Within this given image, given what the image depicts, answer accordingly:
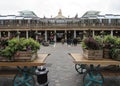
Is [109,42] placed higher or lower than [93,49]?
higher

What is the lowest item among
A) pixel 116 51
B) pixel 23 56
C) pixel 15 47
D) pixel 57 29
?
pixel 57 29

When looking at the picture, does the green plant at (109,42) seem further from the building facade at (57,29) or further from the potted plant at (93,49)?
the building facade at (57,29)

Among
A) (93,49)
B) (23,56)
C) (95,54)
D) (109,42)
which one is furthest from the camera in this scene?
(109,42)

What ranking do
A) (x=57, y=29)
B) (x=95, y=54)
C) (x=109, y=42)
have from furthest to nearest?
(x=57, y=29) → (x=109, y=42) → (x=95, y=54)

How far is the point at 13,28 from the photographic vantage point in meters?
66.7

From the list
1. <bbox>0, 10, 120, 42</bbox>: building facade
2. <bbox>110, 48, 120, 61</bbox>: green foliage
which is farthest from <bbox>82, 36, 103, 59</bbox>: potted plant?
<bbox>0, 10, 120, 42</bbox>: building facade

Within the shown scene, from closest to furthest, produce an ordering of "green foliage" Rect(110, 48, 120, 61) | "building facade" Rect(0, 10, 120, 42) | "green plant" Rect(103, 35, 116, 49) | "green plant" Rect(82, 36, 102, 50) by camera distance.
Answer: "green foliage" Rect(110, 48, 120, 61), "green plant" Rect(82, 36, 102, 50), "green plant" Rect(103, 35, 116, 49), "building facade" Rect(0, 10, 120, 42)

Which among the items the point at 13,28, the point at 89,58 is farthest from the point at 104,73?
the point at 13,28

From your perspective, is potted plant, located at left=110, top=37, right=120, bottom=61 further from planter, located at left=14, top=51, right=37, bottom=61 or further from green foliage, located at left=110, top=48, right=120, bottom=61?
planter, located at left=14, top=51, right=37, bottom=61

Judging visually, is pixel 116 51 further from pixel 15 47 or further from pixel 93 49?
pixel 15 47

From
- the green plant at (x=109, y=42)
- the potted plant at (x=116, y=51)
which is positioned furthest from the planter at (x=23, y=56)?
the potted plant at (x=116, y=51)

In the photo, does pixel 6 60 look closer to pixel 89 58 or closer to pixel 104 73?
pixel 89 58

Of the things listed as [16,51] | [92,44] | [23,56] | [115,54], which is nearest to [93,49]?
[92,44]

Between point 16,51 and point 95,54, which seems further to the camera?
point 95,54
